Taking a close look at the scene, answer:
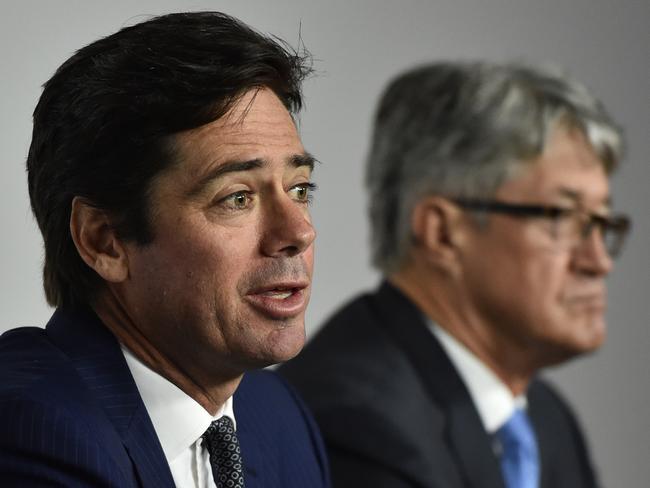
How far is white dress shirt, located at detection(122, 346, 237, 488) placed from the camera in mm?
1455

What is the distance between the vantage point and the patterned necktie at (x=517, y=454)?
2.17 metres

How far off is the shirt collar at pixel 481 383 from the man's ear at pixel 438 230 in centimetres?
13

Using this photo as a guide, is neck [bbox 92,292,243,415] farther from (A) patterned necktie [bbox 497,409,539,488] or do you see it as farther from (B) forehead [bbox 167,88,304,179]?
(A) patterned necktie [bbox 497,409,539,488]

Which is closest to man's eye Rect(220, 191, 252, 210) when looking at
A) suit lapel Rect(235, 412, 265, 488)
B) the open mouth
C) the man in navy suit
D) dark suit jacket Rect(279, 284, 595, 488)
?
the man in navy suit

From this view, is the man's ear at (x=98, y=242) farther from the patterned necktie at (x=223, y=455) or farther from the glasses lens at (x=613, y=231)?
the glasses lens at (x=613, y=231)


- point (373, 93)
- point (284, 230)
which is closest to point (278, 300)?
point (284, 230)

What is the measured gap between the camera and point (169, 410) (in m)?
1.46

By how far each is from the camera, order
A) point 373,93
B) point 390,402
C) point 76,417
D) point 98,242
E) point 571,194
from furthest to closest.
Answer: point 373,93 → point 571,194 → point 390,402 → point 98,242 → point 76,417

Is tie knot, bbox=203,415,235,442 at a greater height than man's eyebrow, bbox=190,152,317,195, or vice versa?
man's eyebrow, bbox=190,152,317,195

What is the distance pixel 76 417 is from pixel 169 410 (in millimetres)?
147

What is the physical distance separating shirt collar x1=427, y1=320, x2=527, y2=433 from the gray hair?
0.61 feet

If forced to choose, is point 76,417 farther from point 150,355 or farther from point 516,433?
point 516,433

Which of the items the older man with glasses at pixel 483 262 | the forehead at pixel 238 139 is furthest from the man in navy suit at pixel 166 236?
the older man with glasses at pixel 483 262

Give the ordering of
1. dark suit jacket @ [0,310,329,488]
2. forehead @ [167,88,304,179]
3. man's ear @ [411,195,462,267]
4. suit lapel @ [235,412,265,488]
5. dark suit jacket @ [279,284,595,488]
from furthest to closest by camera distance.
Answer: man's ear @ [411,195,462,267]
dark suit jacket @ [279,284,595,488]
suit lapel @ [235,412,265,488]
forehead @ [167,88,304,179]
dark suit jacket @ [0,310,329,488]
